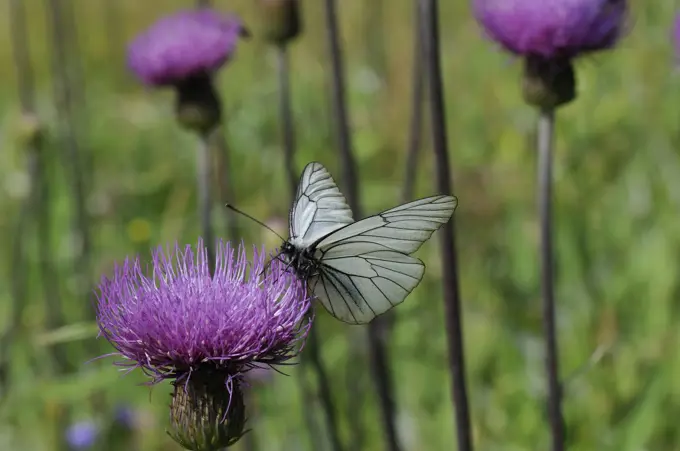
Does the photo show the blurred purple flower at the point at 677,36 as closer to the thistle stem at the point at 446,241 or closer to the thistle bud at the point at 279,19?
the thistle bud at the point at 279,19

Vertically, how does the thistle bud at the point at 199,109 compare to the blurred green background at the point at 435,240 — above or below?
above

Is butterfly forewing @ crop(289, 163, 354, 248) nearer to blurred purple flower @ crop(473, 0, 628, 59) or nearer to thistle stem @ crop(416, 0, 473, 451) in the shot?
thistle stem @ crop(416, 0, 473, 451)

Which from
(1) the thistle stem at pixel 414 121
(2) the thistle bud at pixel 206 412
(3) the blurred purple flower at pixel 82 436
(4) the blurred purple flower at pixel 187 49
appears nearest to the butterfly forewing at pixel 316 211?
(2) the thistle bud at pixel 206 412

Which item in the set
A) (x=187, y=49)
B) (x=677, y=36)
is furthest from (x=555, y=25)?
(x=187, y=49)

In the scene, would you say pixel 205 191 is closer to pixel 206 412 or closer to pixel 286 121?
pixel 286 121

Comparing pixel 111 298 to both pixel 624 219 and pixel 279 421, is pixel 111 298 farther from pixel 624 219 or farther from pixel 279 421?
pixel 624 219

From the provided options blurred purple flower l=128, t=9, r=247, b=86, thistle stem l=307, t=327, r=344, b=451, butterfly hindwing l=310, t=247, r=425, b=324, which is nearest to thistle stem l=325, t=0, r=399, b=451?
thistle stem l=307, t=327, r=344, b=451
